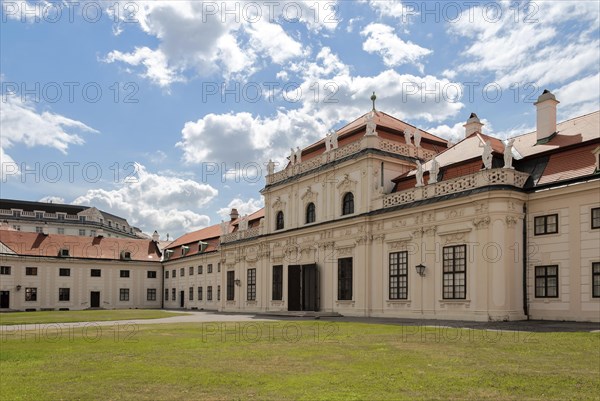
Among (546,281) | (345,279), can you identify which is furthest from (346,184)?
(546,281)

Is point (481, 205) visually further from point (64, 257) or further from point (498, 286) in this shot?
point (64, 257)

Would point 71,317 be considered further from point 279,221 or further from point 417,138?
point 417,138

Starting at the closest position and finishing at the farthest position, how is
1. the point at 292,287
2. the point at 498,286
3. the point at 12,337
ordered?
the point at 12,337 → the point at 498,286 → the point at 292,287

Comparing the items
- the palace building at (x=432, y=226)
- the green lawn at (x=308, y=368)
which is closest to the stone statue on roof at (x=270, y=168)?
the palace building at (x=432, y=226)

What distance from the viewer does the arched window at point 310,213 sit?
4197 centimetres

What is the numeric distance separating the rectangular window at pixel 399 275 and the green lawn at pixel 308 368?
14.5 m

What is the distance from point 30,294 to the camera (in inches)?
2579

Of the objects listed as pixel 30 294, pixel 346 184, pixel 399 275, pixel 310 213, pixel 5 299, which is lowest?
pixel 5 299

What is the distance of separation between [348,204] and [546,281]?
561 inches

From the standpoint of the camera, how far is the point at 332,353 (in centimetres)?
1415

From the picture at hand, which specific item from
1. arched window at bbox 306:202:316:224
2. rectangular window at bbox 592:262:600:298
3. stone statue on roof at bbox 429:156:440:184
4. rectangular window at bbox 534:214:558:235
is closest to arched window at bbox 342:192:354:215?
arched window at bbox 306:202:316:224

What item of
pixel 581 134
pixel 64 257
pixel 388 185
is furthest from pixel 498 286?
pixel 64 257

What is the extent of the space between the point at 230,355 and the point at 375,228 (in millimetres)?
22590

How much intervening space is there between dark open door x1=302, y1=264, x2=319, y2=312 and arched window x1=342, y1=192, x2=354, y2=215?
4665mm
